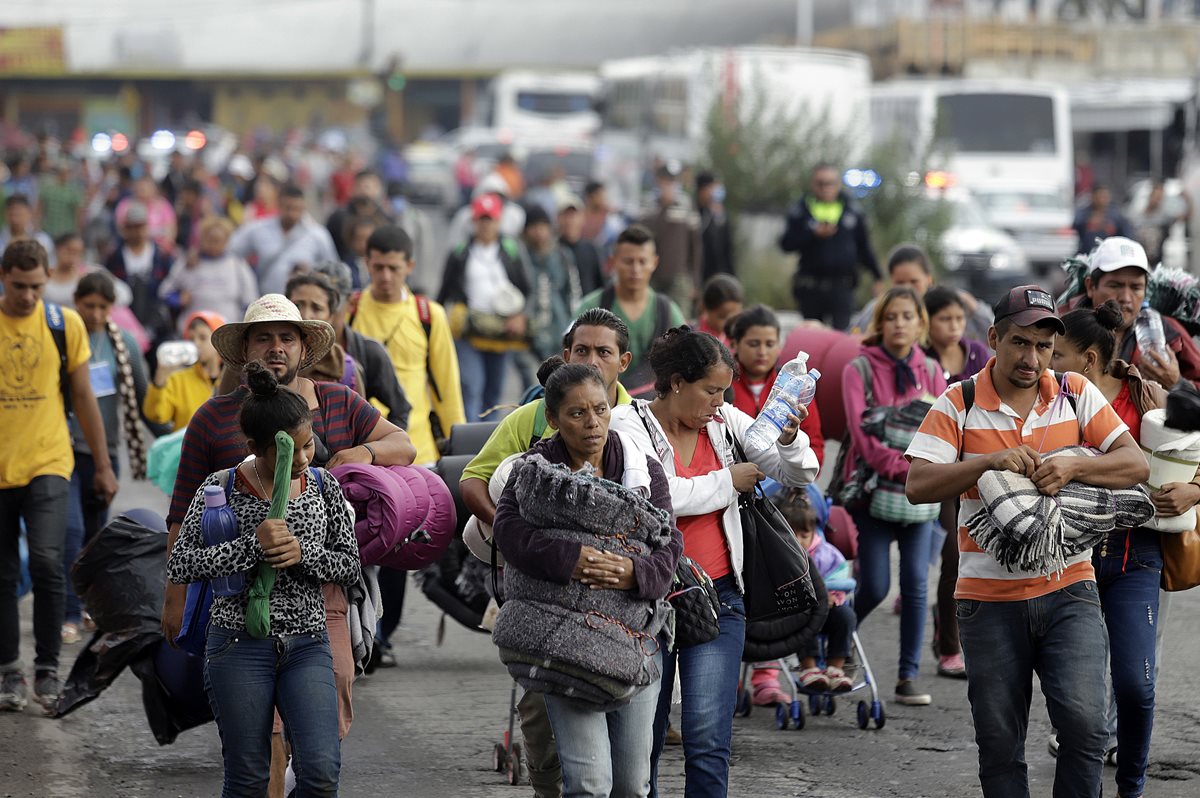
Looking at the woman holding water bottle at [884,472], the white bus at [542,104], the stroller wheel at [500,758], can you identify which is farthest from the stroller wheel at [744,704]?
the white bus at [542,104]

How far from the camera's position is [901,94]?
30531 mm

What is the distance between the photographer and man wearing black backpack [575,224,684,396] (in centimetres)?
900

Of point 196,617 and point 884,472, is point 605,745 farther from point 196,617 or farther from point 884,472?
point 884,472

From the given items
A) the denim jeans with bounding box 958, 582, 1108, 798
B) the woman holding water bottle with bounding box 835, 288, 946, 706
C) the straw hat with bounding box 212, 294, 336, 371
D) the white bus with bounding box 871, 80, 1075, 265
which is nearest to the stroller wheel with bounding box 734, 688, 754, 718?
the woman holding water bottle with bounding box 835, 288, 946, 706

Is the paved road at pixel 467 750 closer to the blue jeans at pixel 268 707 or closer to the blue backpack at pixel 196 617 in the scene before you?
the blue backpack at pixel 196 617

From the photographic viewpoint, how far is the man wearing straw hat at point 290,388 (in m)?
5.96

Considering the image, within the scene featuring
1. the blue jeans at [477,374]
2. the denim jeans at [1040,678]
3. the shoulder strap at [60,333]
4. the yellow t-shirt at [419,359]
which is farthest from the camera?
the blue jeans at [477,374]

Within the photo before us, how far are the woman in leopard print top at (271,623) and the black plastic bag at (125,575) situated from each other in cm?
163

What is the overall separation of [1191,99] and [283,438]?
21667mm

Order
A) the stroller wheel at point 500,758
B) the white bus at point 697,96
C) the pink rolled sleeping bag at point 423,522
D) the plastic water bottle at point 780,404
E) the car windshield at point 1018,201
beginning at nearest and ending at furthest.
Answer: the plastic water bottle at point 780,404, the pink rolled sleeping bag at point 423,522, the stroller wheel at point 500,758, the white bus at point 697,96, the car windshield at point 1018,201

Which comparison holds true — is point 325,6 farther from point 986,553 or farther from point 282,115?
point 986,553

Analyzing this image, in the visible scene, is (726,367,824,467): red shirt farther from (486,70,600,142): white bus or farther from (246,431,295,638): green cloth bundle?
(486,70,600,142): white bus

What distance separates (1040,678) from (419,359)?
4182 millimetres

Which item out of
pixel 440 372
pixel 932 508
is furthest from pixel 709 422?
pixel 440 372
